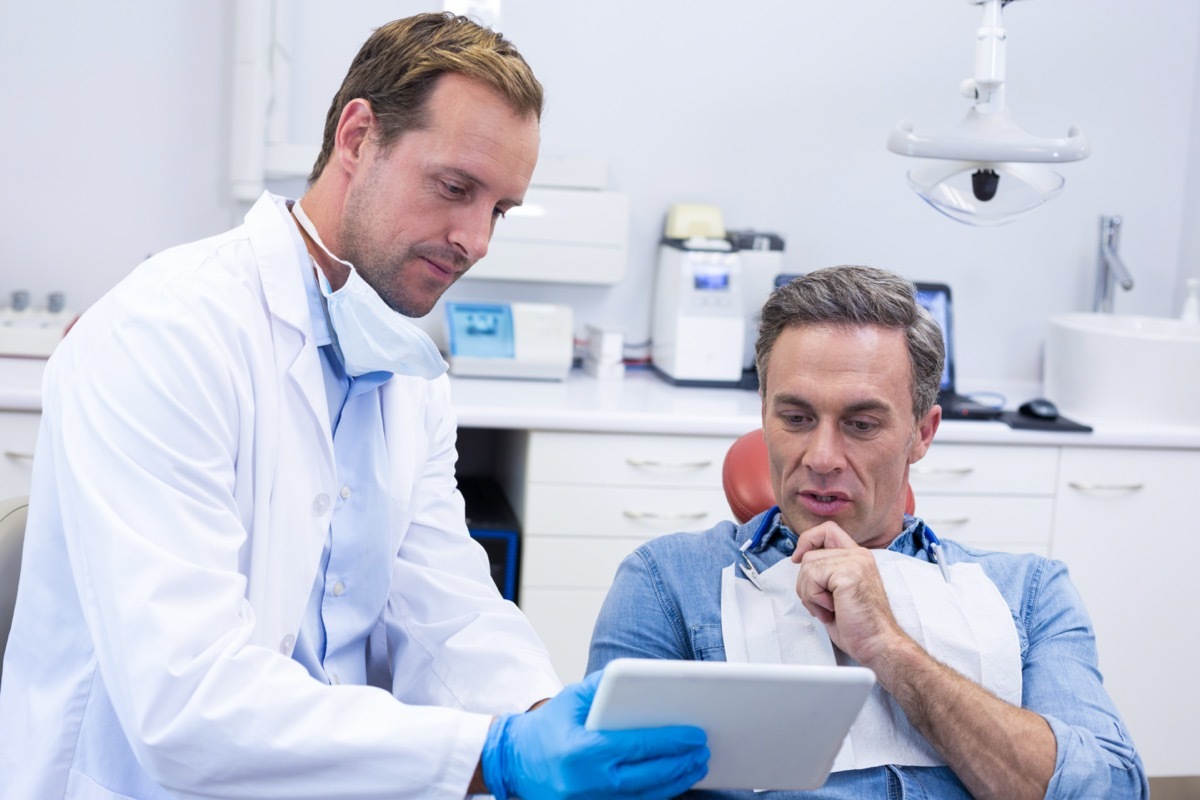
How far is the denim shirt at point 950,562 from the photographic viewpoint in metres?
1.36

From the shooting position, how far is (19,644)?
4.18 feet

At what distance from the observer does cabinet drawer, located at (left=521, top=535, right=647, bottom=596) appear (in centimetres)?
259

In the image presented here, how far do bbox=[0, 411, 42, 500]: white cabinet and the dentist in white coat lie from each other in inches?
44.2

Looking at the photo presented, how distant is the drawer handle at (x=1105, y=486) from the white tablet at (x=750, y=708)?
1773 millimetres

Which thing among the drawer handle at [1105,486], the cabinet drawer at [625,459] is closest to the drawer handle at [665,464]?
the cabinet drawer at [625,459]

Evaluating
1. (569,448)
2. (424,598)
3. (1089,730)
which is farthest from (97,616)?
(569,448)

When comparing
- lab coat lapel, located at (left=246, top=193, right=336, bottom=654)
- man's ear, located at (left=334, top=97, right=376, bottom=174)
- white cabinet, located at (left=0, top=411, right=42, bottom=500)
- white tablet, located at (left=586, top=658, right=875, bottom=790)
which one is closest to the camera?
white tablet, located at (left=586, top=658, right=875, bottom=790)

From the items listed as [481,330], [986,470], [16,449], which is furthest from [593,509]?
[16,449]

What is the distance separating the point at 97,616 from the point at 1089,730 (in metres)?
1.02

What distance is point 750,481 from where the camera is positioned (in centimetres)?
175

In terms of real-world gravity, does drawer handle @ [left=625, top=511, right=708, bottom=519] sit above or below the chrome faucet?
below

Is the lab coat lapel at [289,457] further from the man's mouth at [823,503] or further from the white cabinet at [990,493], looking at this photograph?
the white cabinet at [990,493]

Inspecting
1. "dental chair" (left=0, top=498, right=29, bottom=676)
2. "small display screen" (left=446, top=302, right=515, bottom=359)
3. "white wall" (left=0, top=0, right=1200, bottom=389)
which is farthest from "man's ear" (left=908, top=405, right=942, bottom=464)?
"white wall" (left=0, top=0, right=1200, bottom=389)

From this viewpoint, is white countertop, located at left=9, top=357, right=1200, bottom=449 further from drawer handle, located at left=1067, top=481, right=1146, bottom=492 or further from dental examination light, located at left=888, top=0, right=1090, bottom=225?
dental examination light, located at left=888, top=0, right=1090, bottom=225
